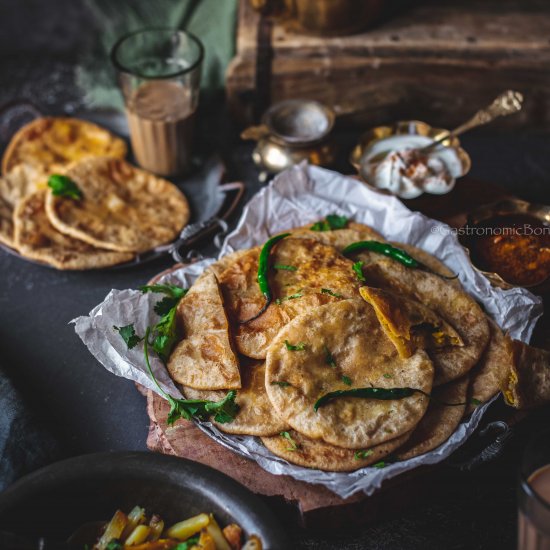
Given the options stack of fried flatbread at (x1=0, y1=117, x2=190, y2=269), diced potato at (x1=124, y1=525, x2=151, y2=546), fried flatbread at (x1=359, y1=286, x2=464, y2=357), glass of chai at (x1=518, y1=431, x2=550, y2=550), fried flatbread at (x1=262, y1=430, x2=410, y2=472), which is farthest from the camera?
stack of fried flatbread at (x1=0, y1=117, x2=190, y2=269)

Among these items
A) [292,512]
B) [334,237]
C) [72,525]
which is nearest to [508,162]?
[334,237]

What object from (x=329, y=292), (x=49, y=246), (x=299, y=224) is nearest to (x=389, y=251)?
(x=329, y=292)

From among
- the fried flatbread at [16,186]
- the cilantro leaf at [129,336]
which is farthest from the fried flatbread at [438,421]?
the fried flatbread at [16,186]

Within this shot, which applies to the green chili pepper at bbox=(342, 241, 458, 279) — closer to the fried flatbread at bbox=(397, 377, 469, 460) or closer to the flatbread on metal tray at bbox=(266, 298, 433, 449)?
the flatbread on metal tray at bbox=(266, 298, 433, 449)

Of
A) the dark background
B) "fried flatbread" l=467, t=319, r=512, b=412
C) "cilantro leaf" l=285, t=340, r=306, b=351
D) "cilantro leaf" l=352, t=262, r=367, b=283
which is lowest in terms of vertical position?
the dark background

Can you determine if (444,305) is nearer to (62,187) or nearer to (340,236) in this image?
(340,236)

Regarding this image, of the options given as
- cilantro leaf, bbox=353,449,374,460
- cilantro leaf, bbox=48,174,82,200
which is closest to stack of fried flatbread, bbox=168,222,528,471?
cilantro leaf, bbox=353,449,374,460
